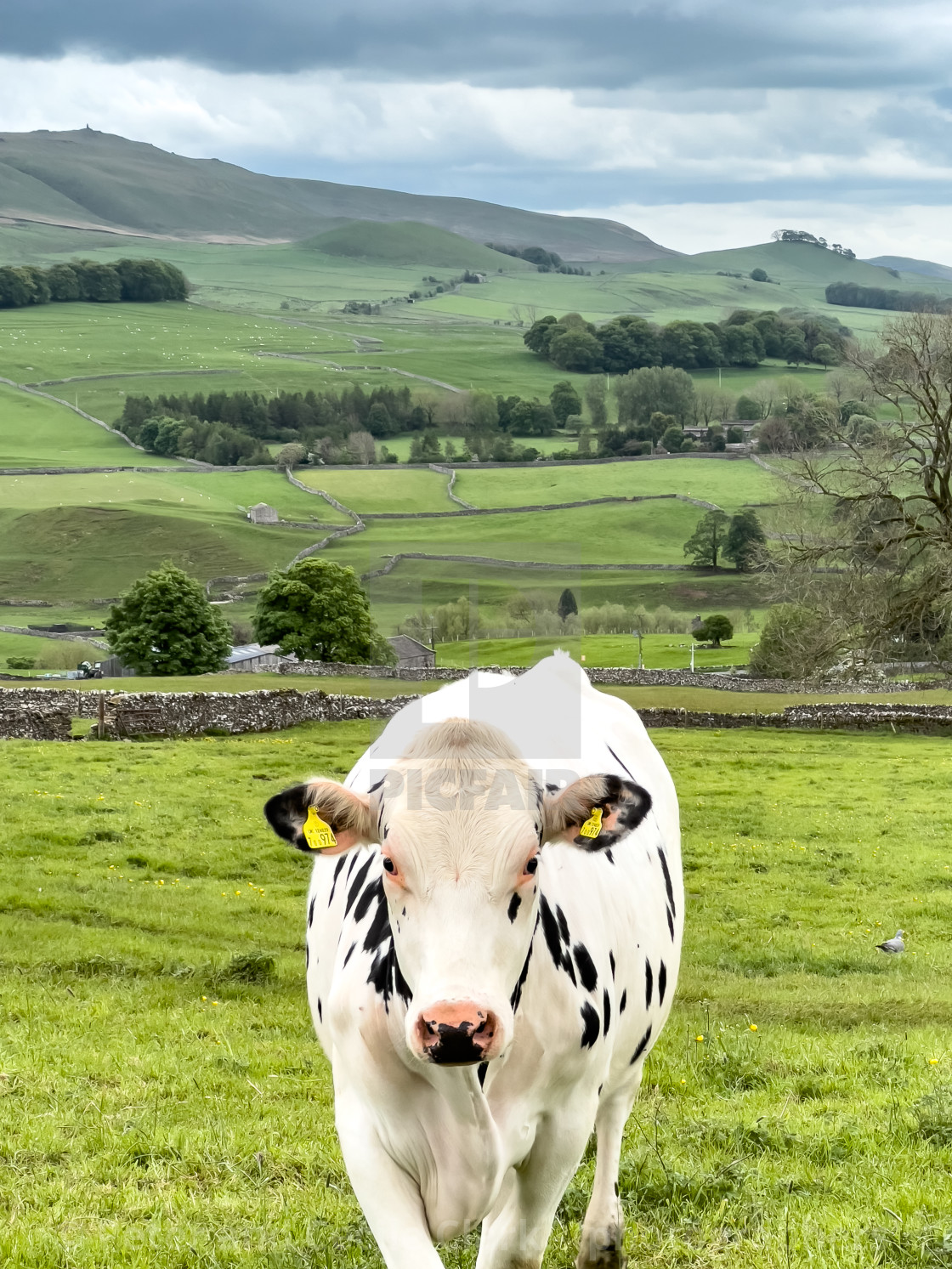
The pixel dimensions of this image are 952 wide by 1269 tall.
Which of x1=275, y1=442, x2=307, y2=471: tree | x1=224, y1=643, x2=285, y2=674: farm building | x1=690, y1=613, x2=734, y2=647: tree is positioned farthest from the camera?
x1=275, y1=442, x2=307, y2=471: tree

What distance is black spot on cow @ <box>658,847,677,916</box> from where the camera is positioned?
6914 mm

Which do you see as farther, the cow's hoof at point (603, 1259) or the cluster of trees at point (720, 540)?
the cluster of trees at point (720, 540)

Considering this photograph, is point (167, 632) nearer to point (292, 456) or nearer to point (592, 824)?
point (592, 824)

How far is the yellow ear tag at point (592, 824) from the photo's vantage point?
432 cm

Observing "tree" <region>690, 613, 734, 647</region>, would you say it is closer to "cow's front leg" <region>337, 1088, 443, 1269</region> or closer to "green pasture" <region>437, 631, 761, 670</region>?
"green pasture" <region>437, 631, 761, 670</region>

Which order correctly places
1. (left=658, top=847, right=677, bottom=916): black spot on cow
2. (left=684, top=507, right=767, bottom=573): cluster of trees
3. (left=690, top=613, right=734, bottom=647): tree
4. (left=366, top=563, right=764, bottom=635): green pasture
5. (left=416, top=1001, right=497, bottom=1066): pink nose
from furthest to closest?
(left=684, top=507, right=767, bottom=573): cluster of trees < (left=690, top=613, right=734, bottom=647): tree < (left=658, top=847, right=677, bottom=916): black spot on cow < (left=366, top=563, right=764, bottom=635): green pasture < (left=416, top=1001, right=497, bottom=1066): pink nose

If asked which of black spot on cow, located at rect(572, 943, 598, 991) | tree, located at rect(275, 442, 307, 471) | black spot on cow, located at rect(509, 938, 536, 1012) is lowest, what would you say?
tree, located at rect(275, 442, 307, 471)

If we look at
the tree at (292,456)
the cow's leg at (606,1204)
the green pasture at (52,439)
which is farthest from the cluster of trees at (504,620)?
the tree at (292,456)

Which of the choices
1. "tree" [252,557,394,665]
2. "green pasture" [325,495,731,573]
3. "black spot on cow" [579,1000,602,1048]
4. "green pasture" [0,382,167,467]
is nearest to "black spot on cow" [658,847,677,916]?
"black spot on cow" [579,1000,602,1048]

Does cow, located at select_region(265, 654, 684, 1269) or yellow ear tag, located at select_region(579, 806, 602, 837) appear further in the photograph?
yellow ear tag, located at select_region(579, 806, 602, 837)

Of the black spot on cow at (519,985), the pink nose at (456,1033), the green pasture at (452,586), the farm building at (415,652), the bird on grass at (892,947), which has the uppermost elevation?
the green pasture at (452,586)

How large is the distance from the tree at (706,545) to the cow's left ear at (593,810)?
410 feet

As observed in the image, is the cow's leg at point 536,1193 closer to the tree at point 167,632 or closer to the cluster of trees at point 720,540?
the tree at point 167,632

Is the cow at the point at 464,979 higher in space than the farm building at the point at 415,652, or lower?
lower
